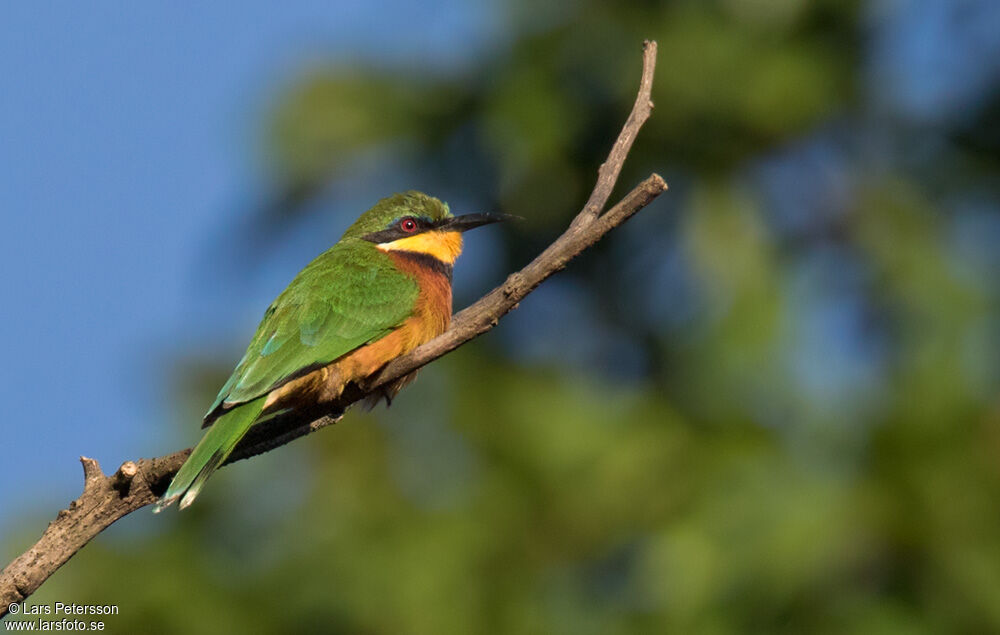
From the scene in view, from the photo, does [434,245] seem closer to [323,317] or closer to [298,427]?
[323,317]

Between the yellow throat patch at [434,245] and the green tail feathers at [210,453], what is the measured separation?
1405 millimetres

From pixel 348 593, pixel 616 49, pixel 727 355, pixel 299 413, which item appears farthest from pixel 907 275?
pixel 299 413

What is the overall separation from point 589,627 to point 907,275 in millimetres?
2473

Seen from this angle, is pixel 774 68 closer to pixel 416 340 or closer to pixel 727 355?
pixel 727 355

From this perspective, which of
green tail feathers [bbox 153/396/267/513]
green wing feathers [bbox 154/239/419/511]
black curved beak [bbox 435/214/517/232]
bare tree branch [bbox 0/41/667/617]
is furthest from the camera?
black curved beak [bbox 435/214/517/232]

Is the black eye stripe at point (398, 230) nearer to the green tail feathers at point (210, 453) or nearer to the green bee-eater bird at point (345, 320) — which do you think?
the green bee-eater bird at point (345, 320)

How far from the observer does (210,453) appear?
3418mm

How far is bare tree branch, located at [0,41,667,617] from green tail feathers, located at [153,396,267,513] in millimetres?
51

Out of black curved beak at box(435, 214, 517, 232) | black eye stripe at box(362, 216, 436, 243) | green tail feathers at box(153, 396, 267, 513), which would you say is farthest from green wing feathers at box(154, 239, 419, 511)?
black curved beak at box(435, 214, 517, 232)

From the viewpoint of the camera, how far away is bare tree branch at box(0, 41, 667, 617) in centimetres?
289

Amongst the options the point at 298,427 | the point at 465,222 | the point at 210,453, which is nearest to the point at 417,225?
the point at 465,222

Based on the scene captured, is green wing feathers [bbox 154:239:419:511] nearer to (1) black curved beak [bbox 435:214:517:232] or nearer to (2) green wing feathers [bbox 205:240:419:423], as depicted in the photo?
(2) green wing feathers [bbox 205:240:419:423]

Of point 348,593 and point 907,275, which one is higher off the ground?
point 907,275

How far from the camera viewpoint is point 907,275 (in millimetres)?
6176
